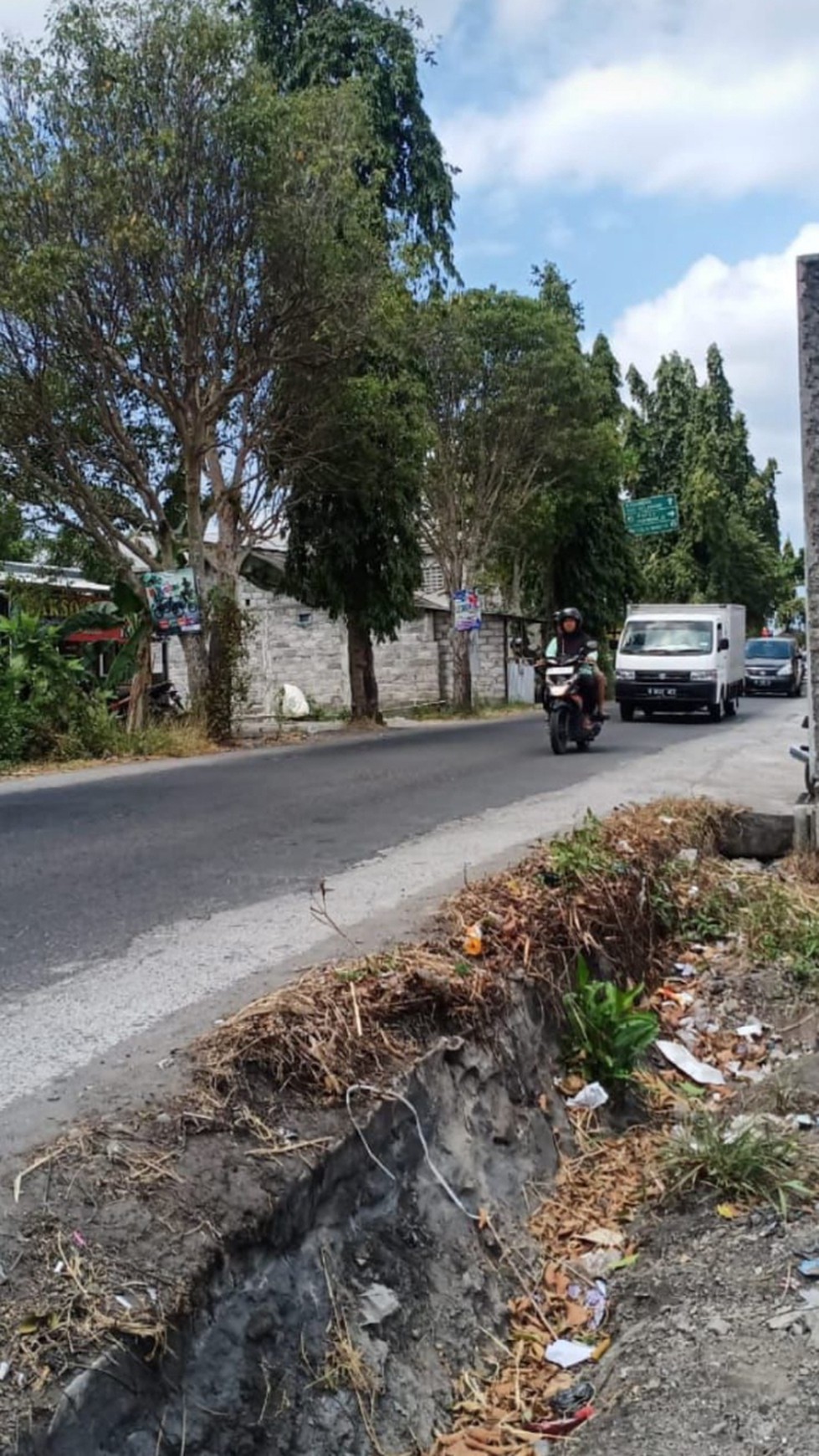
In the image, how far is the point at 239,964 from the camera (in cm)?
467

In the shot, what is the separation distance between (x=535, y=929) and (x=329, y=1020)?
1.46m

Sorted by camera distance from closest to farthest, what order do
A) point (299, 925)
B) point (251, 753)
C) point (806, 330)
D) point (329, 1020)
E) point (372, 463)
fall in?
point (329, 1020)
point (299, 925)
point (806, 330)
point (251, 753)
point (372, 463)

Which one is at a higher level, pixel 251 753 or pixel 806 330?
pixel 806 330

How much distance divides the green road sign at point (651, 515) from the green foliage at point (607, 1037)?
35.0 m

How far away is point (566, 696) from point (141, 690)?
6612mm

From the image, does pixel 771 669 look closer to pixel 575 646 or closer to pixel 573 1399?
pixel 575 646

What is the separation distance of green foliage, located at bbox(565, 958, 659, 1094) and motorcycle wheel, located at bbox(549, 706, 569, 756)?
31.0ft

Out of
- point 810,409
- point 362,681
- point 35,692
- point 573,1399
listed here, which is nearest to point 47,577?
point 35,692

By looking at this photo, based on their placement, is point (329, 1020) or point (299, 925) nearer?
point (329, 1020)

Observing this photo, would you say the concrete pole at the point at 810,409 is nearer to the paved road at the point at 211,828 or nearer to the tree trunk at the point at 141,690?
the paved road at the point at 211,828

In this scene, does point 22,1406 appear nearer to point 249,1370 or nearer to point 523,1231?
point 249,1370

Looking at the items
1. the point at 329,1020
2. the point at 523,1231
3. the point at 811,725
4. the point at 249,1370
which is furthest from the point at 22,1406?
the point at 811,725

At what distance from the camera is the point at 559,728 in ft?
46.5

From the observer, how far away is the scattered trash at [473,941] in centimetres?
461
